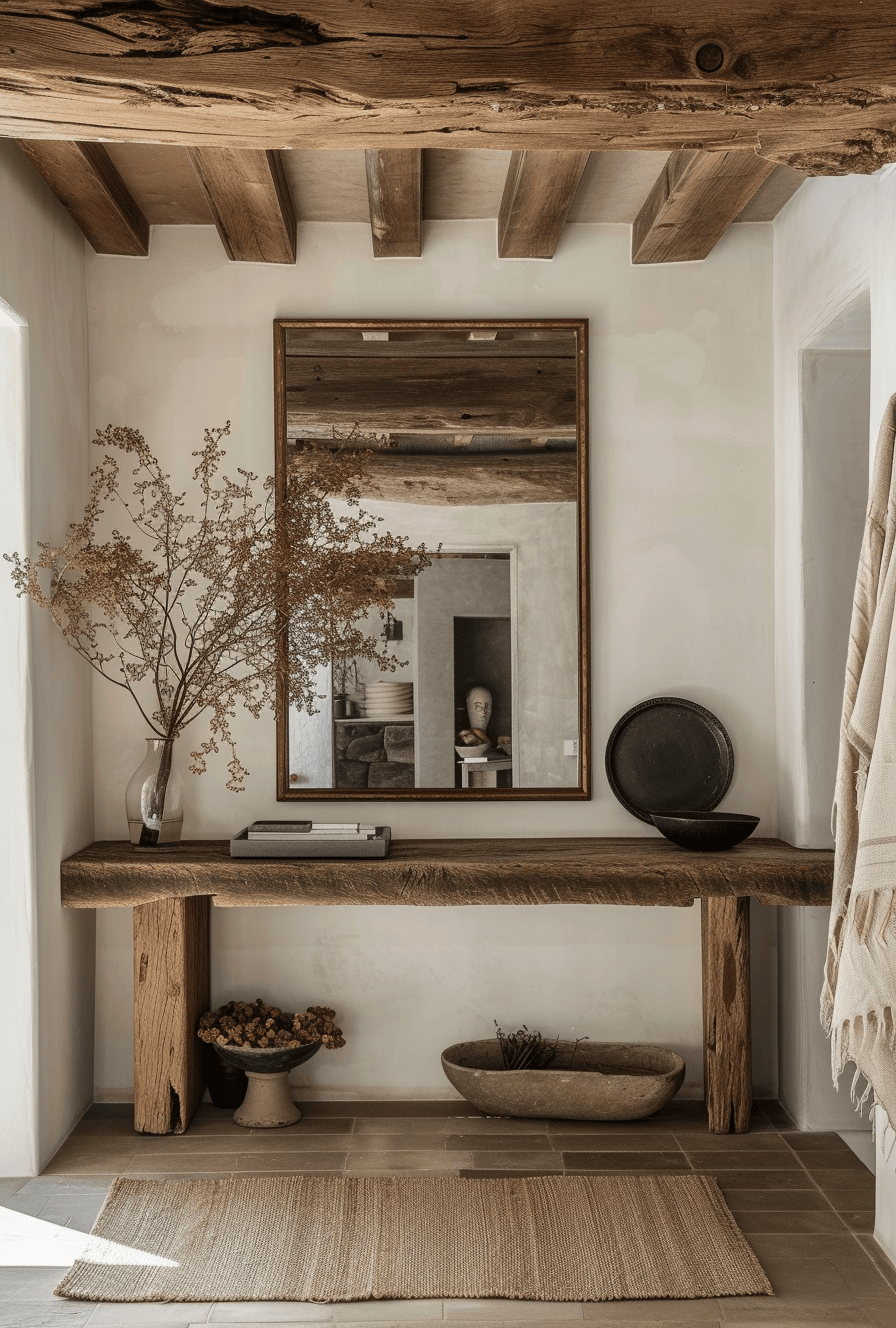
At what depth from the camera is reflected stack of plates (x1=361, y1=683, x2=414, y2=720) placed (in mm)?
3594

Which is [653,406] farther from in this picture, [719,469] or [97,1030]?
[97,1030]

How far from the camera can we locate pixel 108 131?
75.8 inches

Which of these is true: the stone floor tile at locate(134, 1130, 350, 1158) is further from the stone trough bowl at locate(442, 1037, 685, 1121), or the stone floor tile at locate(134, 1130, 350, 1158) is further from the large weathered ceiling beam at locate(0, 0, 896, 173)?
the large weathered ceiling beam at locate(0, 0, 896, 173)

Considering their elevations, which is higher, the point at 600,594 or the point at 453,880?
the point at 600,594

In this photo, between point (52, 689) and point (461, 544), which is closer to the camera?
point (52, 689)

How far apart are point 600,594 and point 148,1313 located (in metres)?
2.31

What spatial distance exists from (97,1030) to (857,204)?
3241 mm

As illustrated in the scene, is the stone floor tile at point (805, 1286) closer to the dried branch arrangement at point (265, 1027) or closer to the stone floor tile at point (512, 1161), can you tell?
the stone floor tile at point (512, 1161)

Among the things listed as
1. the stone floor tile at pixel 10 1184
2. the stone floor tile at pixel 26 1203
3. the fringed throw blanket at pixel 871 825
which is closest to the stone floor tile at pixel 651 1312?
the fringed throw blanket at pixel 871 825

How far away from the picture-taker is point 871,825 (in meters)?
2.30

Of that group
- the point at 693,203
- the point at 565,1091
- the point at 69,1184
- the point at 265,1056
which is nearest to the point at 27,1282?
the point at 69,1184

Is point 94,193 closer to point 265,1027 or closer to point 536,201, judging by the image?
point 536,201

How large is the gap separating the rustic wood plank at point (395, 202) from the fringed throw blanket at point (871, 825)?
1.41 meters

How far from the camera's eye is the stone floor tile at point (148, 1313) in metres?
2.38
